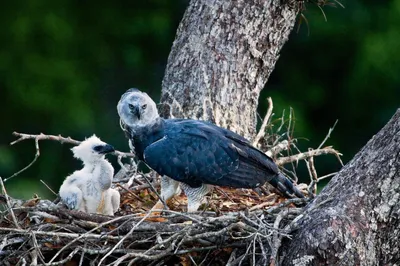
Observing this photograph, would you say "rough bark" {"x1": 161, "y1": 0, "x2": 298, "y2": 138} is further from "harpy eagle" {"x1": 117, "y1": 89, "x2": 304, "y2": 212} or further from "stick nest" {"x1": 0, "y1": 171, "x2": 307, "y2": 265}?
"stick nest" {"x1": 0, "y1": 171, "x2": 307, "y2": 265}

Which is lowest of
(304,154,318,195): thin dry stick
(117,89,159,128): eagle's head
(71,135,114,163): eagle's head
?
(304,154,318,195): thin dry stick

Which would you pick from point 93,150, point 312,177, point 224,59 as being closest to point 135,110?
point 93,150

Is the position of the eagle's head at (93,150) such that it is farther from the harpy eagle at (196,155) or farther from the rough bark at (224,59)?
the rough bark at (224,59)

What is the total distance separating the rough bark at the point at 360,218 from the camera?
474 centimetres

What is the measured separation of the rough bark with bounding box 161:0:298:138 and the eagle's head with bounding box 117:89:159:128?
61 cm

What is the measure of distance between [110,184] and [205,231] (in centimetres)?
86

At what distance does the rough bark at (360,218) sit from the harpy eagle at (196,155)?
0.89m

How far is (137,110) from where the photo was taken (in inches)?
231

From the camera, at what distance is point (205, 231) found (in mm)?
5059

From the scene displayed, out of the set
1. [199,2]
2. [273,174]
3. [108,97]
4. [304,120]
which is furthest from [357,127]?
[273,174]

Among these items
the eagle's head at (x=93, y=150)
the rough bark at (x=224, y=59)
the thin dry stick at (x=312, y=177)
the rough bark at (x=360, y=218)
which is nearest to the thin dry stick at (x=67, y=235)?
the rough bark at (x=360, y=218)

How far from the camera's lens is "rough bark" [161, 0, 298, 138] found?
6539 millimetres

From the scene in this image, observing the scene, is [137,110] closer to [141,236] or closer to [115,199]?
[115,199]

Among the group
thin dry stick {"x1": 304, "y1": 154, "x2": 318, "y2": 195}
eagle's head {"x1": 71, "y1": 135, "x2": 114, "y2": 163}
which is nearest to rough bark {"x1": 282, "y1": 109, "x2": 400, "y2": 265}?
thin dry stick {"x1": 304, "y1": 154, "x2": 318, "y2": 195}
